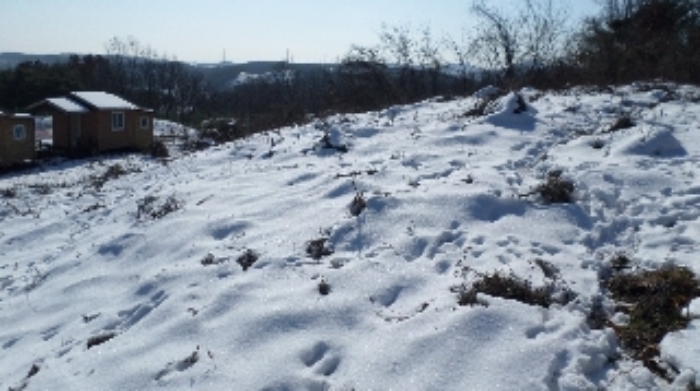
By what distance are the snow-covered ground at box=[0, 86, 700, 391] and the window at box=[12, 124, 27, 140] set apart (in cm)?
1705

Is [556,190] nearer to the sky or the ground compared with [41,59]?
nearer to the ground

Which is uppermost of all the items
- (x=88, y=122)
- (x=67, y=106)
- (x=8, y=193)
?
(x=67, y=106)

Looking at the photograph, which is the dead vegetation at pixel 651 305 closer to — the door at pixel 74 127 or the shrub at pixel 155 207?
the shrub at pixel 155 207

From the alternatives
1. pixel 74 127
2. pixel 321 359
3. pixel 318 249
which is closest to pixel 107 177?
pixel 318 249

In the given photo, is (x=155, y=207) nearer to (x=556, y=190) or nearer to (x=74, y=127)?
(x=556, y=190)

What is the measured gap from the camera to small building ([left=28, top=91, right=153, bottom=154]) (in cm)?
2536

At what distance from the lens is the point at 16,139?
23.2 m

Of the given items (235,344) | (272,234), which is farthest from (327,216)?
(235,344)

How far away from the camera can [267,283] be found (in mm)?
4805

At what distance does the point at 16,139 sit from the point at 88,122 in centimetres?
330

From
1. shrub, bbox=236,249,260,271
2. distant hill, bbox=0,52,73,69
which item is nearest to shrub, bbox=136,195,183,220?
shrub, bbox=236,249,260,271

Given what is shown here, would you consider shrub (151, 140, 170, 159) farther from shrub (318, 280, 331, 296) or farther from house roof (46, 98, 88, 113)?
shrub (318, 280, 331, 296)

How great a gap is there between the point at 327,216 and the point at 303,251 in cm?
76

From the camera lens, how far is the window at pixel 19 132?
75.9 ft
